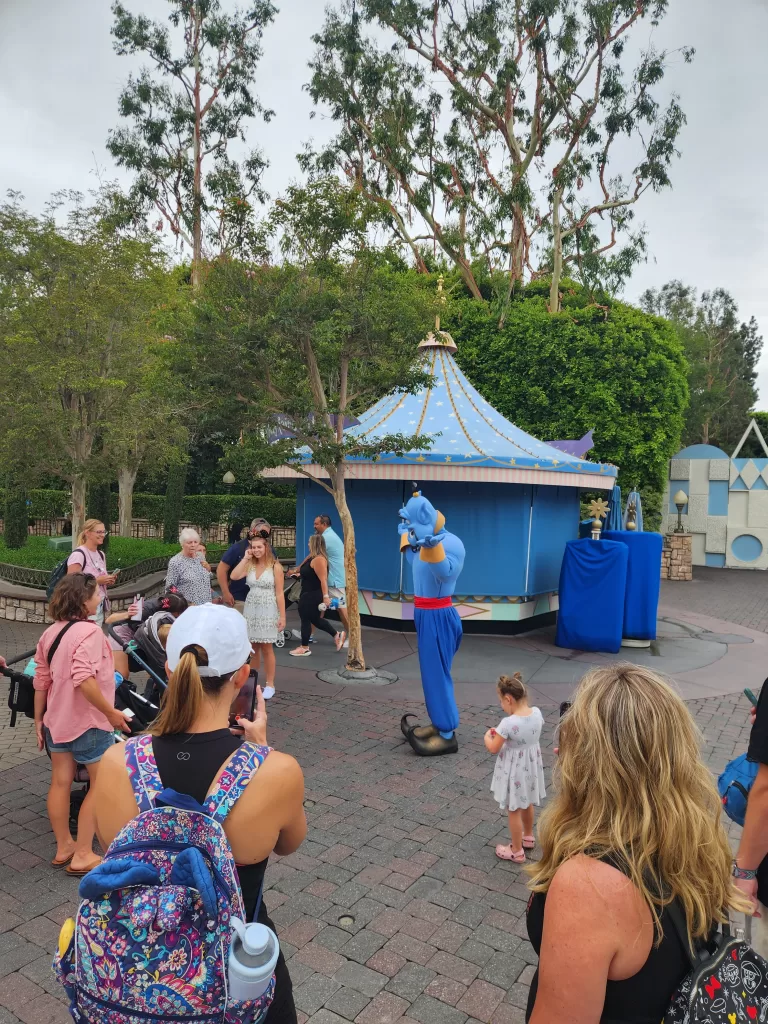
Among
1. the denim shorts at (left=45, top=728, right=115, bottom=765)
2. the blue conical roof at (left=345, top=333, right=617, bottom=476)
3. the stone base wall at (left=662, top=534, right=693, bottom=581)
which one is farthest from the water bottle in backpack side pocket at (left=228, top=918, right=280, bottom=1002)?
the stone base wall at (left=662, top=534, right=693, bottom=581)

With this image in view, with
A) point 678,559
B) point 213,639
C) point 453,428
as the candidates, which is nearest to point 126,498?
point 453,428

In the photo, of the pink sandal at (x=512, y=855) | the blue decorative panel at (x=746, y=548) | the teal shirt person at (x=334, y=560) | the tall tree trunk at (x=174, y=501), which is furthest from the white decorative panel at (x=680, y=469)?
the pink sandal at (x=512, y=855)

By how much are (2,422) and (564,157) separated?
21.0m

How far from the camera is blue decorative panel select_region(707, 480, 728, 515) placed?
75.3 ft

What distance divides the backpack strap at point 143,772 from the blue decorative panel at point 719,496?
2421 centimetres

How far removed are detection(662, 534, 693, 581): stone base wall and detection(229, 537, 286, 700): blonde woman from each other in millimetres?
15506

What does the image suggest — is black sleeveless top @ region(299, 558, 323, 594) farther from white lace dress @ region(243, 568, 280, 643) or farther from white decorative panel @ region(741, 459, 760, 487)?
white decorative panel @ region(741, 459, 760, 487)

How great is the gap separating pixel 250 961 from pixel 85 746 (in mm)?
2914

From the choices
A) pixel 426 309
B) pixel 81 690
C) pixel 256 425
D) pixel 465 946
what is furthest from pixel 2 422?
pixel 465 946

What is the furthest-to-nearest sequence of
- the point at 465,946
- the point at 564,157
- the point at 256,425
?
1. the point at 564,157
2. the point at 256,425
3. the point at 465,946

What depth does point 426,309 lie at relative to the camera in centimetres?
893

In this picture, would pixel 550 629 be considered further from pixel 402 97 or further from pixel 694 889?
pixel 402 97

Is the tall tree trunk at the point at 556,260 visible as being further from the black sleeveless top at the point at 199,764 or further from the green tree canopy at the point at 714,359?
the black sleeveless top at the point at 199,764

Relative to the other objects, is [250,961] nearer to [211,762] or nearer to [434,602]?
[211,762]
